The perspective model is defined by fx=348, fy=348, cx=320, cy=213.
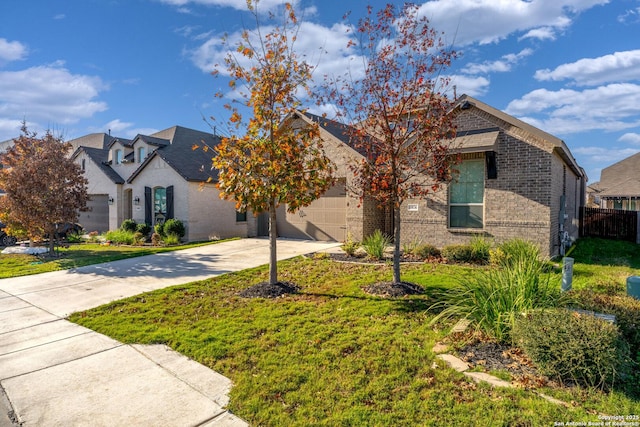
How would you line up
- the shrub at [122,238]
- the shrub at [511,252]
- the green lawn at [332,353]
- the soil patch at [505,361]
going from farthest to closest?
the shrub at [122,238] < the shrub at [511,252] < the soil patch at [505,361] < the green lawn at [332,353]

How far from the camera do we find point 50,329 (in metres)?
5.48

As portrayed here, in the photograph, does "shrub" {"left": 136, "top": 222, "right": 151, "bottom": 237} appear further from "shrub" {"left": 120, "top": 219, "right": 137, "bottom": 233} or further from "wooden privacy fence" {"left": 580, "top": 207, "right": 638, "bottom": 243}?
"wooden privacy fence" {"left": 580, "top": 207, "right": 638, "bottom": 243}

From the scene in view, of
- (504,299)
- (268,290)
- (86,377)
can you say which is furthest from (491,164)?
(86,377)

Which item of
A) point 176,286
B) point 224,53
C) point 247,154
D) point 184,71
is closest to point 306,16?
point 224,53

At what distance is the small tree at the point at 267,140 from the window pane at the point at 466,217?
228 inches

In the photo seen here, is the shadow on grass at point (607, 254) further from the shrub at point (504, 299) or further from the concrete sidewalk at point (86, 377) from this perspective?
the concrete sidewalk at point (86, 377)

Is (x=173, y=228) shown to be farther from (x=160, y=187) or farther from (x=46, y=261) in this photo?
(x=46, y=261)

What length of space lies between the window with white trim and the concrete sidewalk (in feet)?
29.4

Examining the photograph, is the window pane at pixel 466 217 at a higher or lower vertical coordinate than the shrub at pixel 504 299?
higher

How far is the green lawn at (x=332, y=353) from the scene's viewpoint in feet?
9.90

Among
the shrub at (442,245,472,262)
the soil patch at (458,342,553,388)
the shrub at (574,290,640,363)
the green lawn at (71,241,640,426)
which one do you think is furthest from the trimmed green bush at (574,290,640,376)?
the shrub at (442,245,472,262)

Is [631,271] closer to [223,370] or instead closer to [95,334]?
[223,370]

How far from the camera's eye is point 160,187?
18.5 metres

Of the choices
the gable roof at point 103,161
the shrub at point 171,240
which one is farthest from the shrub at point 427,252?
the gable roof at point 103,161
